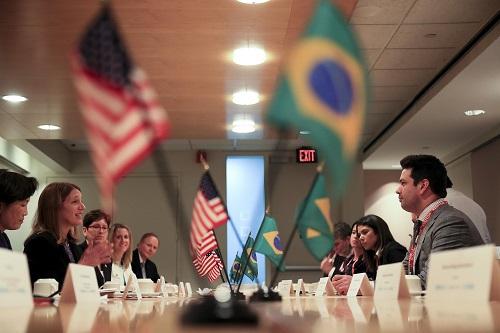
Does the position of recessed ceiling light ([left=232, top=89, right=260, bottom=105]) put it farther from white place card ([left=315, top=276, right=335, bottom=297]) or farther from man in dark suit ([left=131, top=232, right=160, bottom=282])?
white place card ([left=315, top=276, right=335, bottom=297])

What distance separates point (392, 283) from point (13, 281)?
3.51ft

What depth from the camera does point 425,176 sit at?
3.14 meters

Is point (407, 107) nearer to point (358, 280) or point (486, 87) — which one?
point (486, 87)

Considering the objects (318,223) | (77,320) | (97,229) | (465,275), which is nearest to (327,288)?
(465,275)

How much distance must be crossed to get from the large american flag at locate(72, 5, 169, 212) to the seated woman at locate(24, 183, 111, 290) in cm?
218

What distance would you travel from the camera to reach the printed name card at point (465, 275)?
1.28m

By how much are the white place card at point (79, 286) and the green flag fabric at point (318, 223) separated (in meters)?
0.86

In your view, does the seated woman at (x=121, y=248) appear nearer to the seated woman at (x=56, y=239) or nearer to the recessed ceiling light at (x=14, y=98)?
the recessed ceiling light at (x=14, y=98)

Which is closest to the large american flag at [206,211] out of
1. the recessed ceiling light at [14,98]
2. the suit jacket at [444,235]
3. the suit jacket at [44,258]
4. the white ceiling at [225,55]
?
the suit jacket at [44,258]

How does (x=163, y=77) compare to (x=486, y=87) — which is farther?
(x=486, y=87)

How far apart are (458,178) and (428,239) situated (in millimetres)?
7355

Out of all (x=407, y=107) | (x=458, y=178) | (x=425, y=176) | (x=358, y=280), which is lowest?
(x=358, y=280)

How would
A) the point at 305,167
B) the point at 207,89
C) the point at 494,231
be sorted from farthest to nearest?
1. the point at 305,167
2. the point at 494,231
3. the point at 207,89

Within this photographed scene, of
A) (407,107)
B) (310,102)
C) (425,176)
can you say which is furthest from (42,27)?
(407,107)
